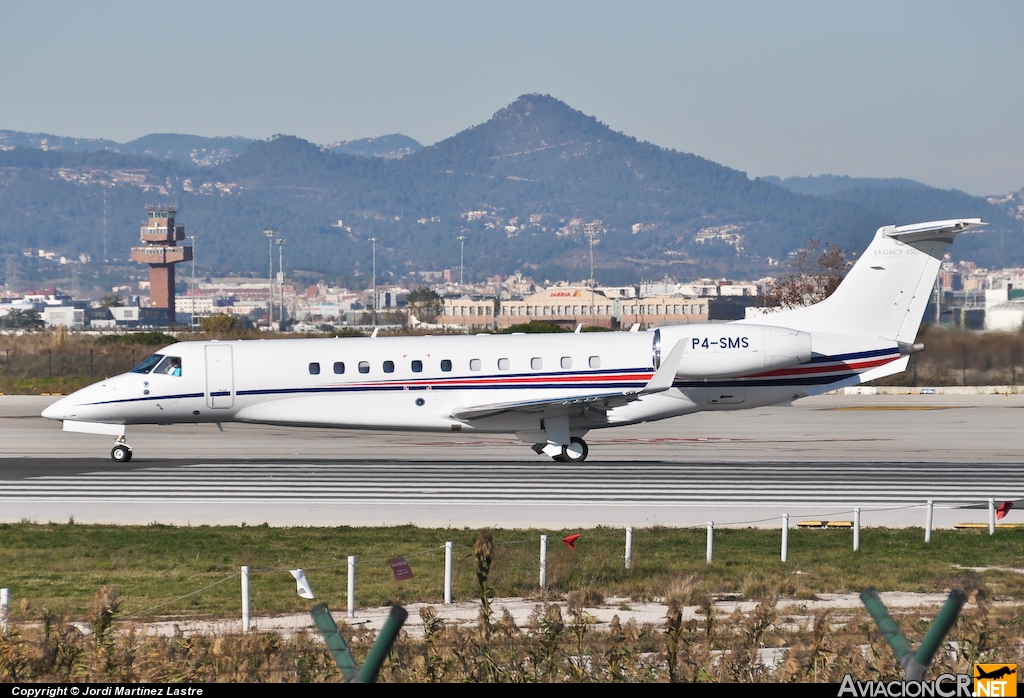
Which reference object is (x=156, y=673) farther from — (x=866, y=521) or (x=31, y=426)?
(x=31, y=426)

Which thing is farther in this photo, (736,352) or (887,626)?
(736,352)

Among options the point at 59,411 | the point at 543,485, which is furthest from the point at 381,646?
the point at 59,411

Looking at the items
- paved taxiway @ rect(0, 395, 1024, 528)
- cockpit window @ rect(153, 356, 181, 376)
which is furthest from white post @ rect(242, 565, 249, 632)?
cockpit window @ rect(153, 356, 181, 376)

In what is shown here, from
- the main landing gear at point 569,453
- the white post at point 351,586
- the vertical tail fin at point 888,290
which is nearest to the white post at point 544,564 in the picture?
the white post at point 351,586

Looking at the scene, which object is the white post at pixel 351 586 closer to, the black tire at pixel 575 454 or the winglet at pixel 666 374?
the winglet at pixel 666 374

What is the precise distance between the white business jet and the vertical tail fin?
0.10ft

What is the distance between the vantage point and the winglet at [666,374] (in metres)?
29.0

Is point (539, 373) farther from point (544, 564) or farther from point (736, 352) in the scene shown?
point (544, 564)

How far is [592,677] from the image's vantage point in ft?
30.8

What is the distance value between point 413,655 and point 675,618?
101 inches

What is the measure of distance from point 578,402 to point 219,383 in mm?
9412

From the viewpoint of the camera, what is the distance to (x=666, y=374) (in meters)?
29.0

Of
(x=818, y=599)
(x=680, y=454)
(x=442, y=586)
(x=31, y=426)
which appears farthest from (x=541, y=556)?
(x=31, y=426)

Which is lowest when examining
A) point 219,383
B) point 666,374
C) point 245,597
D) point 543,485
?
point 543,485
